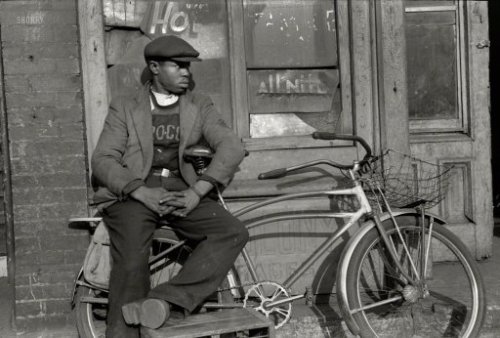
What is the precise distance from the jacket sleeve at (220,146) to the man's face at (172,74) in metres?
0.18

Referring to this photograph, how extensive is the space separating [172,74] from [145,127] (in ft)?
1.19

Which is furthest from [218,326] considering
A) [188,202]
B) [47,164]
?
[47,164]

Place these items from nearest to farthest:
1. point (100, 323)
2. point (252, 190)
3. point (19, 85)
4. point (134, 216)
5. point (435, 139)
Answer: point (134, 216), point (100, 323), point (19, 85), point (252, 190), point (435, 139)

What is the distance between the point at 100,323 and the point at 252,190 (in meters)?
1.44

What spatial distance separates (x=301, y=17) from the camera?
5.39 metres

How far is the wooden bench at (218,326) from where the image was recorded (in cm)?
389

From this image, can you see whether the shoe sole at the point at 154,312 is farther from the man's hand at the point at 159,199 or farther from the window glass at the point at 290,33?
the window glass at the point at 290,33

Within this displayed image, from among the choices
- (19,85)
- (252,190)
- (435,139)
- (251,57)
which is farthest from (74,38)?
(435,139)

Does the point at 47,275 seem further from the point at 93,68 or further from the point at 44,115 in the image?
the point at 93,68

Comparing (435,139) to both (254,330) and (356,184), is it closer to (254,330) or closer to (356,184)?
(356,184)

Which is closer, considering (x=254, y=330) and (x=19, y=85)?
(x=254, y=330)

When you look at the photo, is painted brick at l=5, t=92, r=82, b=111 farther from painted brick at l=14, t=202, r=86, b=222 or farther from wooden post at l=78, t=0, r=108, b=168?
painted brick at l=14, t=202, r=86, b=222

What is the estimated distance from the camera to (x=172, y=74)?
4.39 meters

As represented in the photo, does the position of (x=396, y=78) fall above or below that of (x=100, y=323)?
above
